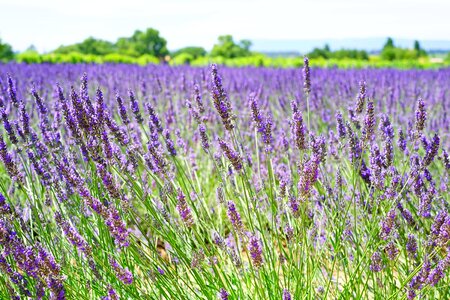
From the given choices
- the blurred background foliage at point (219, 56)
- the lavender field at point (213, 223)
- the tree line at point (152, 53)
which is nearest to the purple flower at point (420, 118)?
the lavender field at point (213, 223)

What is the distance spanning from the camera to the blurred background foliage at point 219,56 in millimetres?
17344

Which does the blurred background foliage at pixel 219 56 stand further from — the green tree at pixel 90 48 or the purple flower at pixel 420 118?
the purple flower at pixel 420 118

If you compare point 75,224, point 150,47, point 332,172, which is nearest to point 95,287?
point 75,224

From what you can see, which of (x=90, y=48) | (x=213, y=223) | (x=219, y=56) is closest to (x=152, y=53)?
(x=90, y=48)

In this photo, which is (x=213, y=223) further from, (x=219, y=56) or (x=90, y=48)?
(x=90, y=48)

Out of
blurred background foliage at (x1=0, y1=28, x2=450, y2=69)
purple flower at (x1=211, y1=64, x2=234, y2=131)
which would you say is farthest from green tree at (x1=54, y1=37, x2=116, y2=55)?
purple flower at (x1=211, y1=64, x2=234, y2=131)

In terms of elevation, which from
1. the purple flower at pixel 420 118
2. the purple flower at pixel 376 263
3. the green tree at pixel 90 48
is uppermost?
the green tree at pixel 90 48

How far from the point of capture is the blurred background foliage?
17.3 metres

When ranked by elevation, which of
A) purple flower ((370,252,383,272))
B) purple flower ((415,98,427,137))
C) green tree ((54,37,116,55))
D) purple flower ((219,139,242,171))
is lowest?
purple flower ((370,252,383,272))

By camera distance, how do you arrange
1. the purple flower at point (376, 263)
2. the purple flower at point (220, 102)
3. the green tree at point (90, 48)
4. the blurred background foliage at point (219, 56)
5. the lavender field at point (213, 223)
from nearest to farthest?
Answer: the lavender field at point (213, 223) → the purple flower at point (220, 102) → the purple flower at point (376, 263) → the blurred background foliage at point (219, 56) → the green tree at point (90, 48)

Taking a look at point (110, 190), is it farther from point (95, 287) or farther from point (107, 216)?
point (95, 287)

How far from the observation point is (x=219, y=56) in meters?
22.5

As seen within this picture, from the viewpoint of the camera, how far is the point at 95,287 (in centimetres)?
203

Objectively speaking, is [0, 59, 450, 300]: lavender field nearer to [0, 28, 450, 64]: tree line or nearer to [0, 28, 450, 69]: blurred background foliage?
[0, 28, 450, 69]: blurred background foliage
